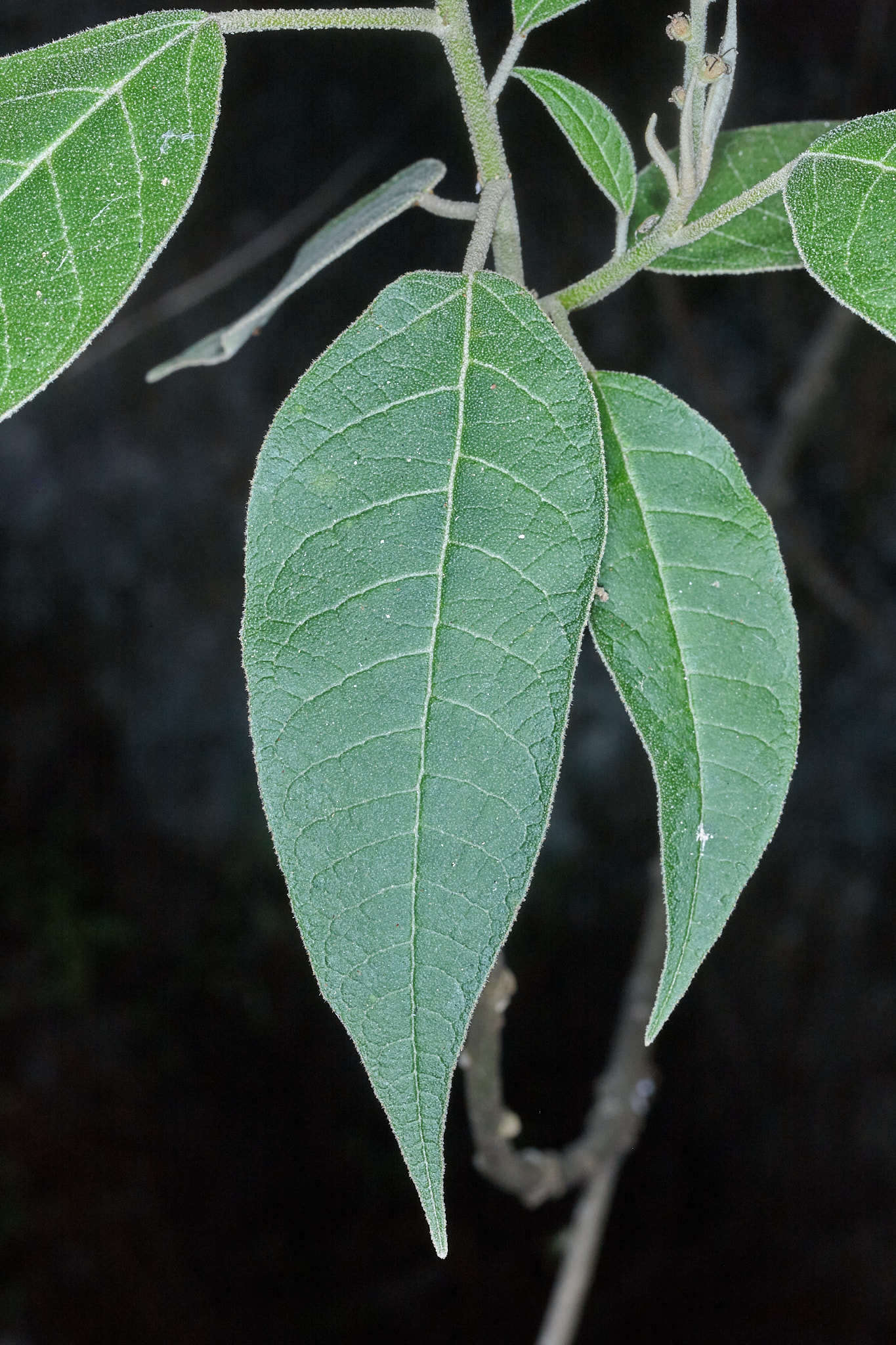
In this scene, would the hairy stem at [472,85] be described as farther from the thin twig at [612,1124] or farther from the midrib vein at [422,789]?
the thin twig at [612,1124]

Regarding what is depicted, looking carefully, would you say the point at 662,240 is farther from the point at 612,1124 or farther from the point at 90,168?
the point at 612,1124

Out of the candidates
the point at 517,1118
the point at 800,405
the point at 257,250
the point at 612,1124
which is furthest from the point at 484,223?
the point at 257,250

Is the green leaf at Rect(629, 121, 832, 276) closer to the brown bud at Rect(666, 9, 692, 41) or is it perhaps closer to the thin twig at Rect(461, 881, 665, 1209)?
the brown bud at Rect(666, 9, 692, 41)

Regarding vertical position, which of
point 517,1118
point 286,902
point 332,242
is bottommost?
point 286,902

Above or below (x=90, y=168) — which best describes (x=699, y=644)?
below

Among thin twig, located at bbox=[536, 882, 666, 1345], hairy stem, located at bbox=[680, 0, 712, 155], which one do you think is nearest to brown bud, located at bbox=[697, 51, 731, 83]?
hairy stem, located at bbox=[680, 0, 712, 155]

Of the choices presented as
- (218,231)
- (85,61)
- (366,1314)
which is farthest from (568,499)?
(366,1314)

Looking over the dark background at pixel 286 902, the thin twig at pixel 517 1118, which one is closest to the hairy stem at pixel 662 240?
the thin twig at pixel 517 1118

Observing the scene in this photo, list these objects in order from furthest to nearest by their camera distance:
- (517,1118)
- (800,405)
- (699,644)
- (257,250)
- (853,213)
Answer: (257,250) < (800,405) < (517,1118) < (699,644) < (853,213)
